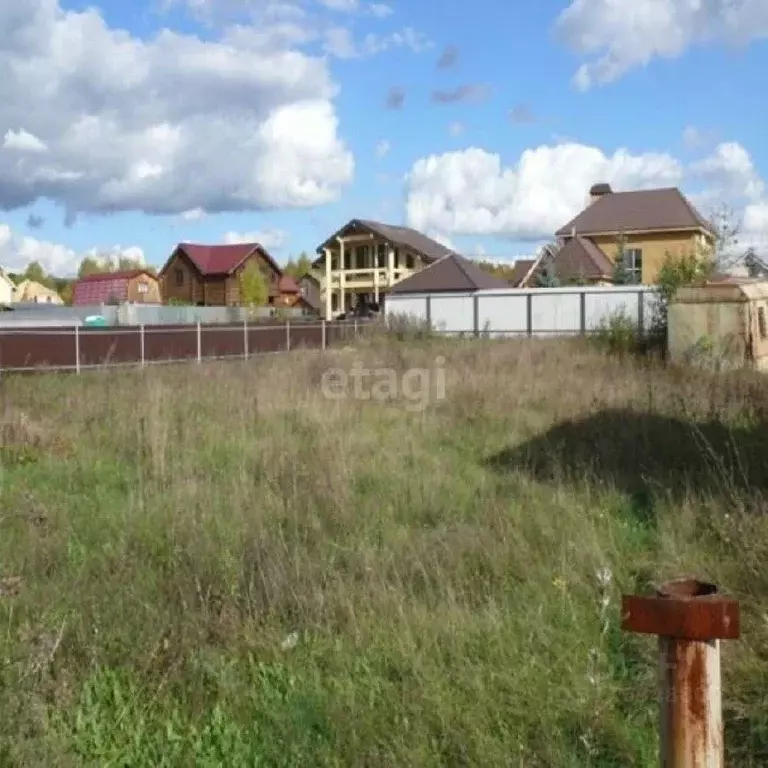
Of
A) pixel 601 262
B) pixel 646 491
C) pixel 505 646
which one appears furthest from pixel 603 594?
pixel 601 262

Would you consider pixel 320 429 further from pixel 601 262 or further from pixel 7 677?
pixel 601 262

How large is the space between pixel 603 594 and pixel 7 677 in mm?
2671

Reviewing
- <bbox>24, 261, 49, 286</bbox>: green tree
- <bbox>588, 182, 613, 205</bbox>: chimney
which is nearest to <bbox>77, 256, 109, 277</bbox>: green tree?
<bbox>24, 261, 49, 286</bbox>: green tree

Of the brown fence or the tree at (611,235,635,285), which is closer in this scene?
the brown fence

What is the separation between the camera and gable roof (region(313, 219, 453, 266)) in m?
42.3

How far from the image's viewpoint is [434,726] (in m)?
2.93

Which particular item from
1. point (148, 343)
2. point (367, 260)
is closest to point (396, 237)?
point (367, 260)

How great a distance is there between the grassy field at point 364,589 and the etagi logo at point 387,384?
126 inches

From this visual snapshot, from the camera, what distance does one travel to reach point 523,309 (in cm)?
2966

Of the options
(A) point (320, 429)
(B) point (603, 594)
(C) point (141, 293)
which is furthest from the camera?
(C) point (141, 293)

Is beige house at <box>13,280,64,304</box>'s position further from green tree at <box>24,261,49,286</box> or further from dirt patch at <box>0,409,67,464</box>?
dirt patch at <box>0,409,67,464</box>

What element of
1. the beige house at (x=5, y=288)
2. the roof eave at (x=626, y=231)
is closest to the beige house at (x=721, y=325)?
the roof eave at (x=626, y=231)

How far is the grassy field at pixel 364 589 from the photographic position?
116 inches

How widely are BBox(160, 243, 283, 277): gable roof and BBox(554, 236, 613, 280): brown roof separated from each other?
23.6 meters
